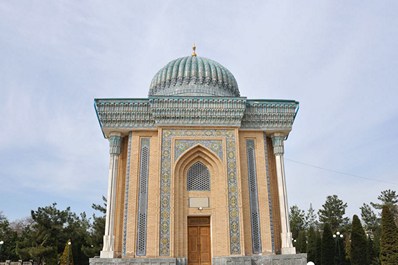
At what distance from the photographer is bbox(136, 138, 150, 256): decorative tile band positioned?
31.6 ft

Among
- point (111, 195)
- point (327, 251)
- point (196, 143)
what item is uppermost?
point (196, 143)

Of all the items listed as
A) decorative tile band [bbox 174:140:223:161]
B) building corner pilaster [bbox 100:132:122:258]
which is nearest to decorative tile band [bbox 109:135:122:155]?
building corner pilaster [bbox 100:132:122:258]

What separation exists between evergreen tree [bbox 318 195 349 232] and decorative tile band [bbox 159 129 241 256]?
2248 cm

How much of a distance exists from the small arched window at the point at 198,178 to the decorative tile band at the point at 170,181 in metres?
0.72

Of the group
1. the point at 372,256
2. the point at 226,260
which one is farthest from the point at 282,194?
the point at 372,256

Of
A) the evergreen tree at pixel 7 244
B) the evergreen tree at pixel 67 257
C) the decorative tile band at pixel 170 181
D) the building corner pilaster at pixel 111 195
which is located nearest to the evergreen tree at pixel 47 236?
the evergreen tree at pixel 67 257

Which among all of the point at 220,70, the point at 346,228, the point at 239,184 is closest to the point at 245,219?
the point at 239,184

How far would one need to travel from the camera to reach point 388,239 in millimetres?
12477

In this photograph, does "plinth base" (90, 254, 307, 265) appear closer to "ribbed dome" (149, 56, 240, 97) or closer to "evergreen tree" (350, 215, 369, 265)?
"ribbed dome" (149, 56, 240, 97)

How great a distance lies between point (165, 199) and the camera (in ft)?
32.4

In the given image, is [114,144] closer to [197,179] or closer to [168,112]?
[168,112]

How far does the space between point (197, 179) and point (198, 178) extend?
42 millimetres

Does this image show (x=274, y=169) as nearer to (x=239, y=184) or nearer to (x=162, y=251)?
(x=239, y=184)

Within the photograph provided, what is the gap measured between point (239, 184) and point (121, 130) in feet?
12.5
